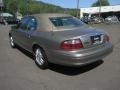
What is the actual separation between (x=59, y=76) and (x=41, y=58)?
918mm

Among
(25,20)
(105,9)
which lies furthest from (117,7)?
(25,20)

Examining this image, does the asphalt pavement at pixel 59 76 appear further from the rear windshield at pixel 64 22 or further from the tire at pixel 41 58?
the rear windshield at pixel 64 22

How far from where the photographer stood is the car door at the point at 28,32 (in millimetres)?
6999

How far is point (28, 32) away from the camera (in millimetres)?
7230

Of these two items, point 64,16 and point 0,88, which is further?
point 64,16

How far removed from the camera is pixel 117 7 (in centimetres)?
6694

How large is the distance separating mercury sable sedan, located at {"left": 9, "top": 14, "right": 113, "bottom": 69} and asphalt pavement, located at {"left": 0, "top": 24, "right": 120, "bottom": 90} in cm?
40

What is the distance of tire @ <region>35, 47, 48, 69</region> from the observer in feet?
20.9

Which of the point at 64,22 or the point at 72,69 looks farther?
the point at 64,22

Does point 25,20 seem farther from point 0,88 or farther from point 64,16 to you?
point 0,88

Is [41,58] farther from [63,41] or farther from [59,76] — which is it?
[63,41]

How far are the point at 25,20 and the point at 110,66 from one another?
3.36 metres

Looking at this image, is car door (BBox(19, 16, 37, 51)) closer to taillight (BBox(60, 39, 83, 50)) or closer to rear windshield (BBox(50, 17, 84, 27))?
rear windshield (BBox(50, 17, 84, 27))

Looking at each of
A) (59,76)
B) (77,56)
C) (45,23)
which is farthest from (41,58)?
(77,56)
